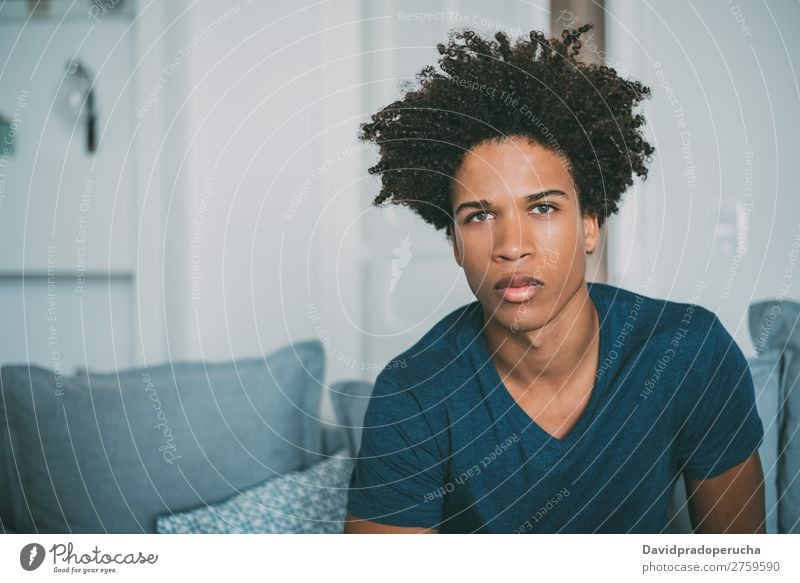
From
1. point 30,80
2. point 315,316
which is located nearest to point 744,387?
point 315,316

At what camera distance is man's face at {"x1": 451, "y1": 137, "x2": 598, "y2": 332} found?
0.71 metres

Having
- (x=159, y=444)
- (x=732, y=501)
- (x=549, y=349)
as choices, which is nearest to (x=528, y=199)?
(x=549, y=349)

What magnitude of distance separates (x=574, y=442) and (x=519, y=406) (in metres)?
0.07

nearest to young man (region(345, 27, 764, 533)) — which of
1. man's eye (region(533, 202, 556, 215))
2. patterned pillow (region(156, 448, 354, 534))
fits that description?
man's eye (region(533, 202, 556, 215))

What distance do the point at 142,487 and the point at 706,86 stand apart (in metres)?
0.80

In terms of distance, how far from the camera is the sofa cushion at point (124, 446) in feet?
2.67

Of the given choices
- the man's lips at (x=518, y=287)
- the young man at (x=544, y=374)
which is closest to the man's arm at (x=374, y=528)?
the young man at (x=544, y=374)

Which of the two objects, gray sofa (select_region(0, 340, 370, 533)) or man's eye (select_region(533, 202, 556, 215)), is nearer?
man's eye (select_region(533, 202, 556, 215))

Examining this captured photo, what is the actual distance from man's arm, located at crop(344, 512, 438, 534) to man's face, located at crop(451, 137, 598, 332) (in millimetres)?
227

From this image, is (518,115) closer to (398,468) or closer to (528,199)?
(528,199)

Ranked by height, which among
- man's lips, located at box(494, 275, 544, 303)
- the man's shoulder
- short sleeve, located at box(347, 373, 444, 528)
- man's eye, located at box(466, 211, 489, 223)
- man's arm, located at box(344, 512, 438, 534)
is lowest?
man's arm, located at box(344, 512, 438, 534)

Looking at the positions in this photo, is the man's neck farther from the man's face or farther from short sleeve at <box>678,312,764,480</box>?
short sleeve at <box>678,312,764,480</box>

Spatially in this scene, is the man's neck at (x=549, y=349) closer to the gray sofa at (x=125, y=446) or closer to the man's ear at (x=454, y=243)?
the man's ear at (x=454, y=243)
